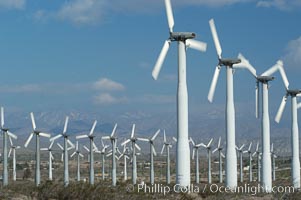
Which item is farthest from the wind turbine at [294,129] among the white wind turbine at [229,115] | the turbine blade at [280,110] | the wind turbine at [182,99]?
the wind turbine at [182,99]

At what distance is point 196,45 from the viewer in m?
48.7

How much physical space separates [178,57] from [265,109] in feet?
38.8

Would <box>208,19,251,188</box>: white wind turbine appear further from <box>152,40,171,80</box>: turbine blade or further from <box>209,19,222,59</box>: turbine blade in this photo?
<box>152,40,171,80</box>: turbine blade

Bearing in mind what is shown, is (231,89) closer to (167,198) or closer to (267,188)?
(267,188)

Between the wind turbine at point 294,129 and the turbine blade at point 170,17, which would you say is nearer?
the turbine blade at point 170,17

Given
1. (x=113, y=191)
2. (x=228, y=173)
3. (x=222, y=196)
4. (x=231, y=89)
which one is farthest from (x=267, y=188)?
(x=113, y=191)

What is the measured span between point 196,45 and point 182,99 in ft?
17.5

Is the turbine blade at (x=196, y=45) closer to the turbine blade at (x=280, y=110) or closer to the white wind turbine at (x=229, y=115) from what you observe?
the white wind turbine at (x=229, y=115)

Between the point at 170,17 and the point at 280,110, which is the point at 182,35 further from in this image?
the point at 280,110

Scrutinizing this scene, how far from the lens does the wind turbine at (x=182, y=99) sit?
4456 cm

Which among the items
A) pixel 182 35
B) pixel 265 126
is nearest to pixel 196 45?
pixel 182 35

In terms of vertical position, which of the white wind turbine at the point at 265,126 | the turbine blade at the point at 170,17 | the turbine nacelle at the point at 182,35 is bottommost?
the white wind turbine at the point at 265,126

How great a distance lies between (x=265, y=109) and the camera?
55344mm

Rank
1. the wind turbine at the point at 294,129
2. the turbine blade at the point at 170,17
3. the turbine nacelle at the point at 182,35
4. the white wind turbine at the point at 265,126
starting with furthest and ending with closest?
the wind turbine at the point at 294,129 < the white wind turbine at the point at 265,126 < the turbine blade at the point at 170,17 < the turbine nacelle at the point at 182,35
